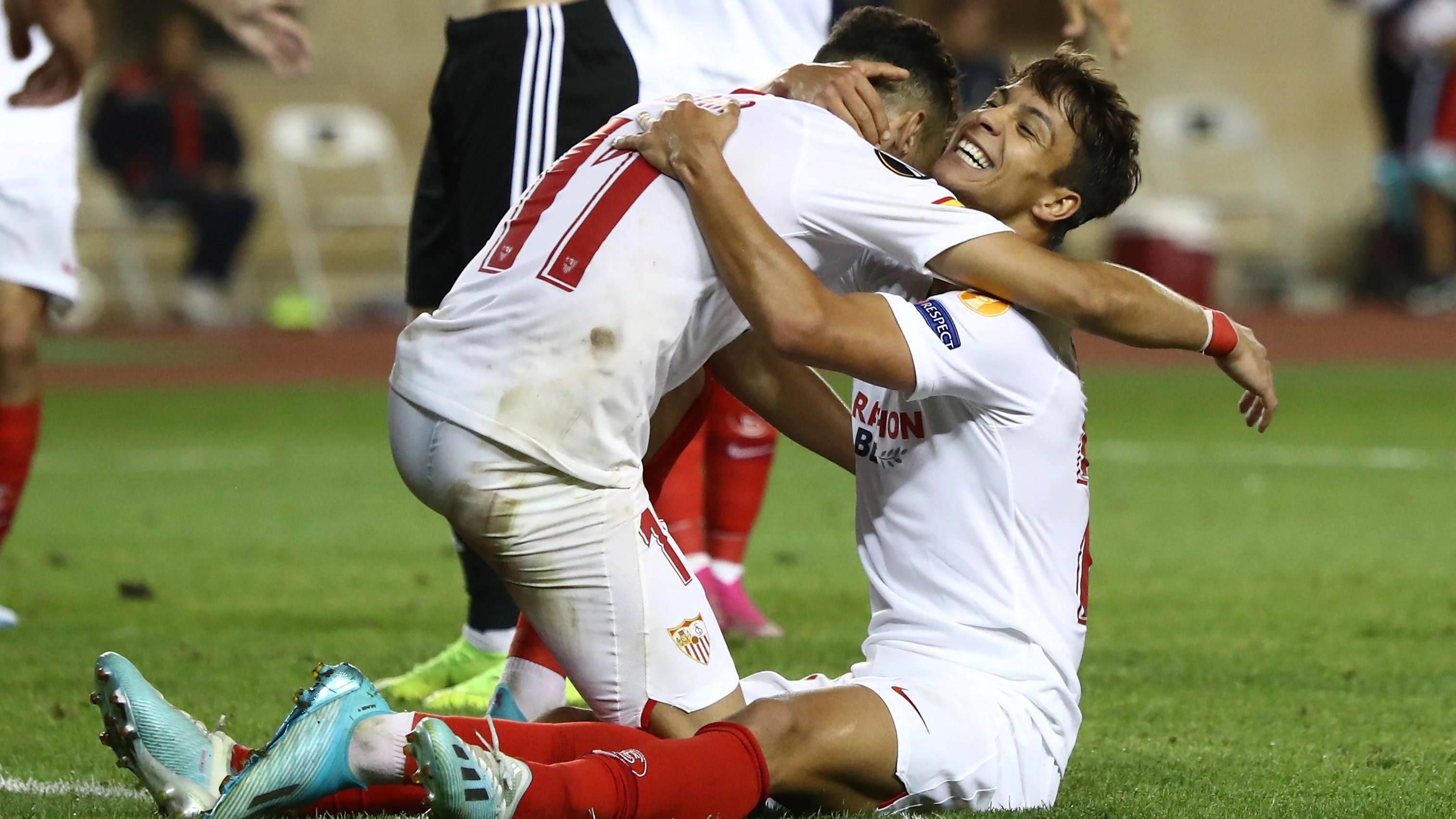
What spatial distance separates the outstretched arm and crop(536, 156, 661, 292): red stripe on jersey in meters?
0.05

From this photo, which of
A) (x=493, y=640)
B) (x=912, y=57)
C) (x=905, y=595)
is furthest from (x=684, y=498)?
(x=912, y=57)

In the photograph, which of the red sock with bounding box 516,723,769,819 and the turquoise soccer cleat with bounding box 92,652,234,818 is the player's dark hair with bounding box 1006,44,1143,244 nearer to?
the red sock with bounding box 516,723,769,819

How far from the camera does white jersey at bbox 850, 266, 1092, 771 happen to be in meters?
3.10

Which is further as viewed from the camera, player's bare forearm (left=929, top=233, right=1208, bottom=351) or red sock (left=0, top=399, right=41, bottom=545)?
red sock (left=0, top=399, right=41, bottom=545)

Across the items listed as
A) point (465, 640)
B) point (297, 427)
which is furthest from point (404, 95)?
point (465, 640)

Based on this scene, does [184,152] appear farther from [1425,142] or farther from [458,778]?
[458,778]

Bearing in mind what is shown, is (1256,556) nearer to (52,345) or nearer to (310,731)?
(310,731)

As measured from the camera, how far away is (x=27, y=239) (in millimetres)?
5402

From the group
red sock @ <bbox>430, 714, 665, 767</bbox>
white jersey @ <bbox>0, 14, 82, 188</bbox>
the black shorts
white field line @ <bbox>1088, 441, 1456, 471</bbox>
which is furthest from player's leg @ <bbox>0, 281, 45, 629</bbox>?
white field line @ <bbox>1088, 441, 1456, 471</bbox>

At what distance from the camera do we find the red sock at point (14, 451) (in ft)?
17.2

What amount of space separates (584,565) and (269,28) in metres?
1.93

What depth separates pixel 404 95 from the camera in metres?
17.9

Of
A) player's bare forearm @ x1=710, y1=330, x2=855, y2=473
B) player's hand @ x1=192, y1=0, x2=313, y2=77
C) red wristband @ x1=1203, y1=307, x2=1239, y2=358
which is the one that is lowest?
player's hand @ x1=192, y1=0, x2=313, y2=77

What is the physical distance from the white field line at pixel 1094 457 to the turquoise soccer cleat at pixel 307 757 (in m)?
6.07
